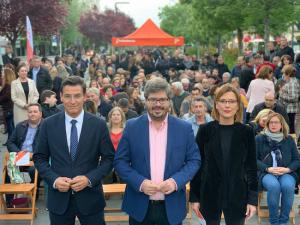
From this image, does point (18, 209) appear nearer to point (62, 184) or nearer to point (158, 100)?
point (62, 184)

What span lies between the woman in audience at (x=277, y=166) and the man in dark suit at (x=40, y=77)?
7.46 metres

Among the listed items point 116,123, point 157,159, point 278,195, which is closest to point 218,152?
point 157,159

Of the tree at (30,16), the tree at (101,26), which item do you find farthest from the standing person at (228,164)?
the tree at (101,26)

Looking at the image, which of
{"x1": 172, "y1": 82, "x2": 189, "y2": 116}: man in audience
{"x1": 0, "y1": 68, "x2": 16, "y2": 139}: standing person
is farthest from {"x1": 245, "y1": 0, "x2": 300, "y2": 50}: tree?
{"x1": 0, "y1": 68, "x2": 16, "y2": 139}: standing person

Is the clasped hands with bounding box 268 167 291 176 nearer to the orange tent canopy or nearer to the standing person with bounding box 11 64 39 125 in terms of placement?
the standing person with bounding box 11 64 39 125

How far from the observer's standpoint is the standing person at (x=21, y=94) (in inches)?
433

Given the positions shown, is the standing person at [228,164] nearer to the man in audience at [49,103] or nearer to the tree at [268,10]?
the man in audience at [49,103]

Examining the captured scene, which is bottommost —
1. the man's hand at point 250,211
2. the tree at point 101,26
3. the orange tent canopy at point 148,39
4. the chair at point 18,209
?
the chair at point 18,209

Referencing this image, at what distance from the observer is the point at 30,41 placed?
1585cm

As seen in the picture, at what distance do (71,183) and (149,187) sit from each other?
68 cm

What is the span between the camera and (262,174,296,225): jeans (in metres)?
6.50

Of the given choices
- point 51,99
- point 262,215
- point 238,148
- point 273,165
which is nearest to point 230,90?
point 238,148

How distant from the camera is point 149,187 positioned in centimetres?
402

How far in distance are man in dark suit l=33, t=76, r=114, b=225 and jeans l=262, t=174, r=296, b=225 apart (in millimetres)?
2849
